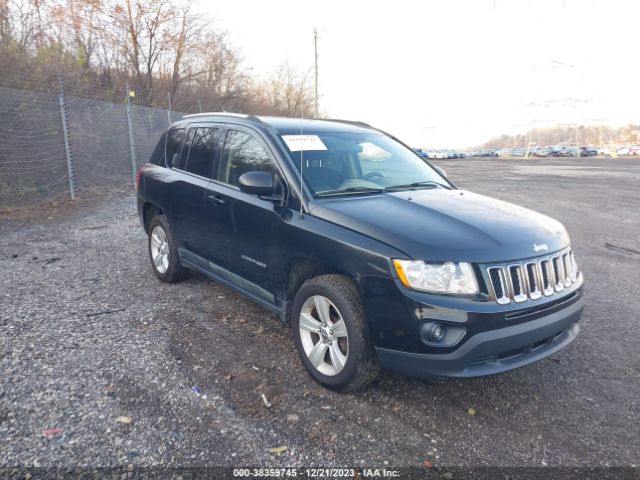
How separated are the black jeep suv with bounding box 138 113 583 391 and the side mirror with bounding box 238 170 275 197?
10 mm

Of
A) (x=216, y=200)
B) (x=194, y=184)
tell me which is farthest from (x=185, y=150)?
(x=216, y=200)

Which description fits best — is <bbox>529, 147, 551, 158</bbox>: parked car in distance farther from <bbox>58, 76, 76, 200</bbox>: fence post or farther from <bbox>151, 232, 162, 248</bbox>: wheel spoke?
<bbox>151, 232, 162, 248</bbox>: wheel spoke

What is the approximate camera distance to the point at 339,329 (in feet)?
9.92

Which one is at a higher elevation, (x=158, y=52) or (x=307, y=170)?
(x=158, y=52)

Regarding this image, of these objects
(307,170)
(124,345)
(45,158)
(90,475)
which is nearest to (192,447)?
(90,475)

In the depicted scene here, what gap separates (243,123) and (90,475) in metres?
2.89

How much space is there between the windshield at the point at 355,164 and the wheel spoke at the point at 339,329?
0.98 metres

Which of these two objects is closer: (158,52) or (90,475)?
(90,475)

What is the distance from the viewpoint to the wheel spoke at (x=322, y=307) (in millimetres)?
3098

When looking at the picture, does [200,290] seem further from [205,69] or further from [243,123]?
[205,69]

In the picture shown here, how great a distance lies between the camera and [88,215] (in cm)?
935

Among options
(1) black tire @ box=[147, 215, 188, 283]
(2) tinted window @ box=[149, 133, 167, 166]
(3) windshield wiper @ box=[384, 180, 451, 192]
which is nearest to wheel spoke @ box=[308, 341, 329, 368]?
(3) windshield wiper @ box=[384, 180, 451, 192]

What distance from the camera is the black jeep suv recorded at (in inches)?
105

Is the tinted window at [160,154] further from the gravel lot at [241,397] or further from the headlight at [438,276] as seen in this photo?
the headlight at [438,276]
